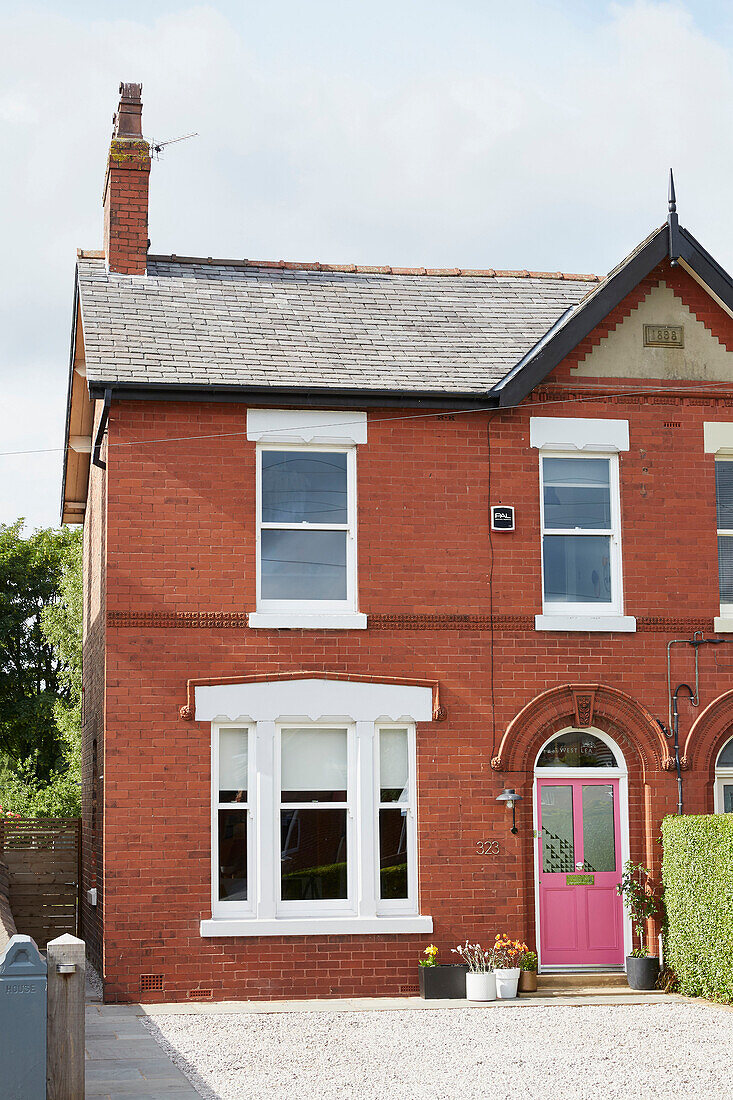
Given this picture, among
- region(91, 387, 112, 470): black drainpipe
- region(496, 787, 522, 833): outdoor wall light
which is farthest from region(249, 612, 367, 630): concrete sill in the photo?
region(91, 387, 112, 470): black drainpipe

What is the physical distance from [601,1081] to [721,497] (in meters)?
8.07

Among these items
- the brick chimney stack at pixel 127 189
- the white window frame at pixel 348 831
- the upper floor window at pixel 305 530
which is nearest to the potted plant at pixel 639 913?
the white window frame at pixel 348 831

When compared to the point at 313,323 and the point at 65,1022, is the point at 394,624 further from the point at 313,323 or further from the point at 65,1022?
the point at 65,1022

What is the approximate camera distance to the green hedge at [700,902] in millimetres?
13922

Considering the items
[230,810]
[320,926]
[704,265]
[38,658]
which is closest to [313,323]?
[704,265]

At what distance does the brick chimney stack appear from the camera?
17422 millimetres

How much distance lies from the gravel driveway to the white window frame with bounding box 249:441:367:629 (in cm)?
419

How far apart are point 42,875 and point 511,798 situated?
762 cm

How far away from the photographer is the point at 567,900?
50.8 ft

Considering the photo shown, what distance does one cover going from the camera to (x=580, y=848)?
15633mm

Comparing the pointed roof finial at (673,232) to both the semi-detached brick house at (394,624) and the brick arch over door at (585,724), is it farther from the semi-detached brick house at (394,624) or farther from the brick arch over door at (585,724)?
the brick arch over door at (585,724)

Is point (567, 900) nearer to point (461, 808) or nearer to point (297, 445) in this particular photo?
point (461, 808)

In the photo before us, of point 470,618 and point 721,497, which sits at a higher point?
point 721,497

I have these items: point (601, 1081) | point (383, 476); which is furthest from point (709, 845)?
point (383, 476)
